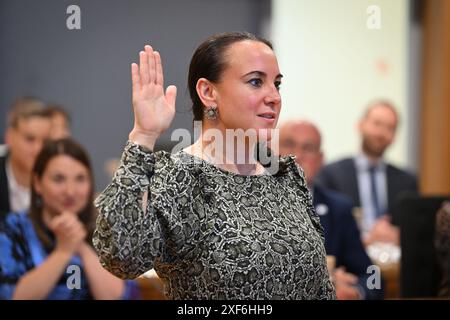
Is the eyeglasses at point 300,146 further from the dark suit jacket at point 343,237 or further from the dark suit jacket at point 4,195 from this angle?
the dark suit jacket at point 4,195

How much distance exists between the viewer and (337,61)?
6.57 meters

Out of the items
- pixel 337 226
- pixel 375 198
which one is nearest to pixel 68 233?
pixel 337 226

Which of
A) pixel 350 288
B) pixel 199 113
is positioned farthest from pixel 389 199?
pixel 199 113

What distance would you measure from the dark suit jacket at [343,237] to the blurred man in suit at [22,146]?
138 centimetres

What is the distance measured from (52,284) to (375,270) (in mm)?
1114

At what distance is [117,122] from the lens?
169 inches

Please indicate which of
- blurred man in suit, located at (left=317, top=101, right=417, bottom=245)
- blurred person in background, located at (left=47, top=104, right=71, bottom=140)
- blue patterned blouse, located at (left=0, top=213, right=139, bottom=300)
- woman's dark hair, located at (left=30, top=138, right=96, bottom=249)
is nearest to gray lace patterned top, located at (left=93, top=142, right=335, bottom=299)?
blue patterned blouse, located at (left=0, top=213, right=139, bottom=300)

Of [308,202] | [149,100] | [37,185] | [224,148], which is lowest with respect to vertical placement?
[37,185]

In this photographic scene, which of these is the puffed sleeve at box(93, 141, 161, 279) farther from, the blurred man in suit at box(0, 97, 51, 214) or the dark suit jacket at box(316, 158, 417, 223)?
the dark suit jacket at box(316, 158, 417, 223)

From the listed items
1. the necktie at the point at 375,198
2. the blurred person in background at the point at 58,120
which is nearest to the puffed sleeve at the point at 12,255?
the blurred person in background at the point at 58,120

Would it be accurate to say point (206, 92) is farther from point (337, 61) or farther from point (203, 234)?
point (337, 61)

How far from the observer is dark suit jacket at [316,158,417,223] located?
4.98 m

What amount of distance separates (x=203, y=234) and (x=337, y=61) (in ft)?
16.5

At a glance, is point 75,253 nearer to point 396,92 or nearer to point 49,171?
point 49,171
